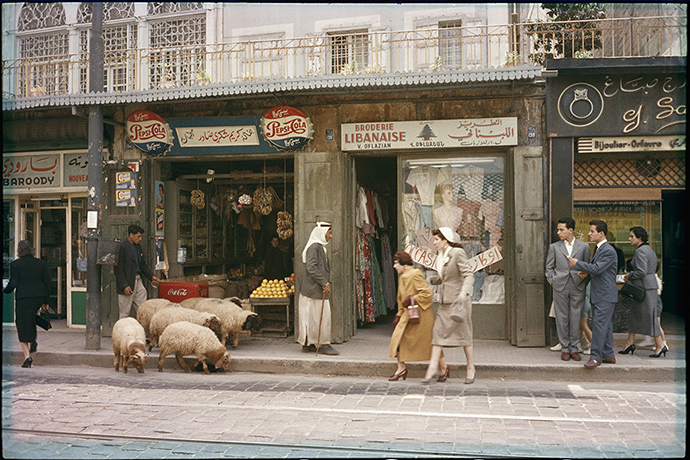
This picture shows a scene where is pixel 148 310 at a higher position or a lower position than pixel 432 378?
higher

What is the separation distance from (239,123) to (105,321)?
186 inches

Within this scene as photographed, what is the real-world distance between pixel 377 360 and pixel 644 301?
427cm

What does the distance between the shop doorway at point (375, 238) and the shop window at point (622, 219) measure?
157 inches

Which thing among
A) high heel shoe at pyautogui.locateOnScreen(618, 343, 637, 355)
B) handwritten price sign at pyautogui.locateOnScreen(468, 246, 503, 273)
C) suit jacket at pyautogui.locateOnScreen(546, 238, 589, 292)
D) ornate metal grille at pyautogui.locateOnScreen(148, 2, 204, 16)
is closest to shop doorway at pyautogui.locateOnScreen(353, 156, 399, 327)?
handwritten price sign at pyautogui.locateOnScreen(468, 246, 503, 273)

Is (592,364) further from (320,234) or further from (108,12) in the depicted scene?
(108,12)

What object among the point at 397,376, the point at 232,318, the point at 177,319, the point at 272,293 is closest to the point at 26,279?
the point at 177,319

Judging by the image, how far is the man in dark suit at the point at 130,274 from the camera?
996 centimetres

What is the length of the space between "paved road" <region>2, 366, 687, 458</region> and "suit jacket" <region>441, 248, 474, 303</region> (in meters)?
1.23

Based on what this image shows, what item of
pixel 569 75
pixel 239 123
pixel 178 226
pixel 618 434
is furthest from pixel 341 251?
pixel 618 434

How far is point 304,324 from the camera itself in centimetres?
918

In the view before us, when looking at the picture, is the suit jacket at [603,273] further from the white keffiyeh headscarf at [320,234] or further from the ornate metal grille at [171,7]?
the ornate metal grille at [171,7]

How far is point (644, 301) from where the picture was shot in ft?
28.6

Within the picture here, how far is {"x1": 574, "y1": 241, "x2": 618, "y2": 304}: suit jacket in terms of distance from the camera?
8.12 m

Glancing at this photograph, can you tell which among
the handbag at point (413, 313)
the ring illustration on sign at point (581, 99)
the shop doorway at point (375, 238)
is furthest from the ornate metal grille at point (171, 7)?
the handbag at point (413, 313)
